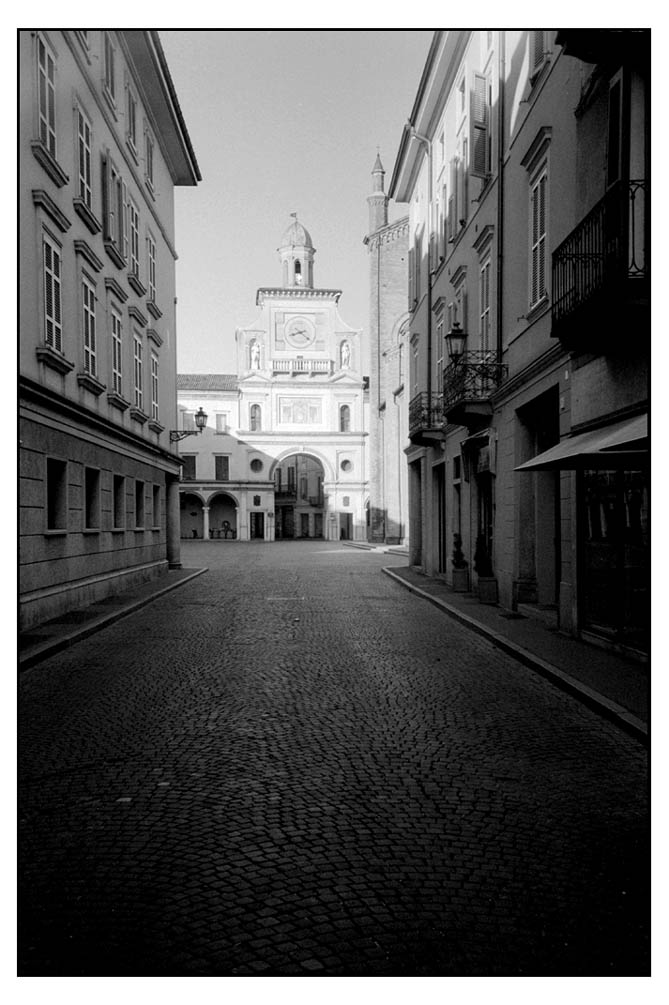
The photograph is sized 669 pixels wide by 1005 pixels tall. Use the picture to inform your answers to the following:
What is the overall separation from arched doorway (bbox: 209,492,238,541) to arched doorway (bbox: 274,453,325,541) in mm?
8266

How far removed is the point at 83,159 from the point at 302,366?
48.8 meters

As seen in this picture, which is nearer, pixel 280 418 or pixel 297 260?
pixel 280 418

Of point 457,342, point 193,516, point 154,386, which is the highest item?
point 154,386

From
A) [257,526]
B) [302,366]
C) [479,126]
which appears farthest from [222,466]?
[479,126]

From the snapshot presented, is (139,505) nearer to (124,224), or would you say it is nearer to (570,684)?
(124,224)

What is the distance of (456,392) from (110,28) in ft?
43.7

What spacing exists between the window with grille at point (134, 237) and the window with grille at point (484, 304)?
9132 millimetres

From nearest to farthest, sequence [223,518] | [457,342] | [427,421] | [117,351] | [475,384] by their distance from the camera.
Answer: [475,384], [457,342], [117,351], [427,421], [223,518]

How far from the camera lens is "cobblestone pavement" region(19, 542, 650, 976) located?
329cm

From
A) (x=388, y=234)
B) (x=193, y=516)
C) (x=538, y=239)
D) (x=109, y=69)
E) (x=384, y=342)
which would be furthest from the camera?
(x=193, y=516)

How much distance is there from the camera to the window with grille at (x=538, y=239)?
43.1 ft

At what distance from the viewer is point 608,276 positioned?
8.59m

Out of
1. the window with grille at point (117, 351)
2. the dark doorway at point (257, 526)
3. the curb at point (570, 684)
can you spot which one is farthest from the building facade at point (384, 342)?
the curb at point (570, 684)
